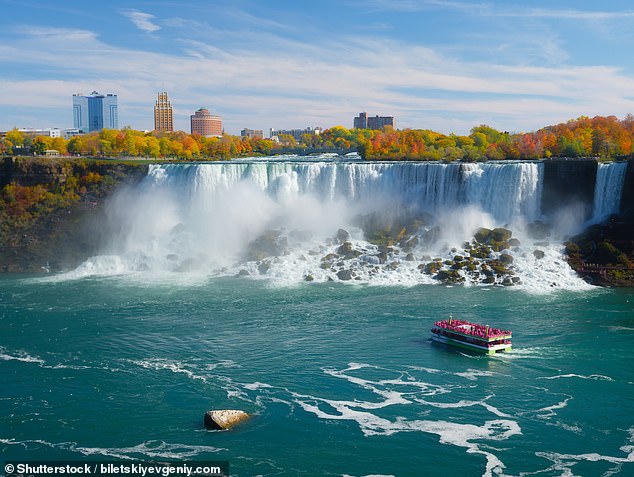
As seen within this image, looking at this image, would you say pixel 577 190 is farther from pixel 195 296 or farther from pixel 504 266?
pixel 195 296

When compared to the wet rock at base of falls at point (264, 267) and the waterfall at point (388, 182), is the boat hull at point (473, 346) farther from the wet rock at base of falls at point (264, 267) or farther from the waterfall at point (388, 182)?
the waterfall at point (388, 182)

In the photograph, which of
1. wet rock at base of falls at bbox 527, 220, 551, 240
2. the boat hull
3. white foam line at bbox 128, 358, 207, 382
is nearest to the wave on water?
the boat hull

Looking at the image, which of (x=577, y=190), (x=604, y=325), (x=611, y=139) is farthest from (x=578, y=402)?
(x=611, y=139)

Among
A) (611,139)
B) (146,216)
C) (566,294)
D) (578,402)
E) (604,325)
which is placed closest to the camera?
(578,402)

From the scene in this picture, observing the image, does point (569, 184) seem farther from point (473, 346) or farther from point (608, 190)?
point (473, 346)

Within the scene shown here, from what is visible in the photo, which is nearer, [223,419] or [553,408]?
[223,419]

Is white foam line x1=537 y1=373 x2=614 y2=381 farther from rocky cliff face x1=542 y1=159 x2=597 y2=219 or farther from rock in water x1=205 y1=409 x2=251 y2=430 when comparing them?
rocky cliff face x1=542 y1=159 x2=597 y2=219

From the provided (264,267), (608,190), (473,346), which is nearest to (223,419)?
(473,346)
